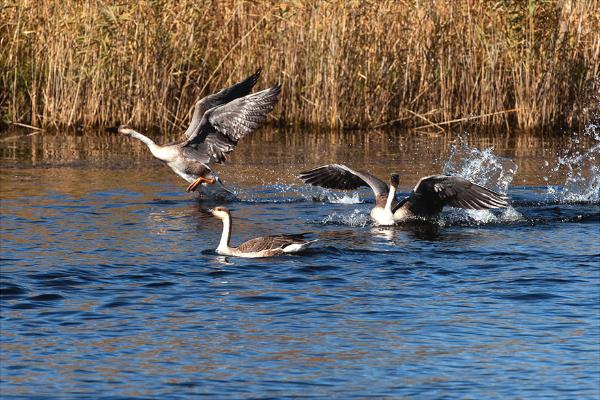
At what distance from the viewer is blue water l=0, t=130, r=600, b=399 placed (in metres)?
6.15

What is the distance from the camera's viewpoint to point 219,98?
1325 cm

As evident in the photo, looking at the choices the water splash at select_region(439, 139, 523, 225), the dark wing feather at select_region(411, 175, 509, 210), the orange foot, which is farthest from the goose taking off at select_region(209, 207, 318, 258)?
the orange foot

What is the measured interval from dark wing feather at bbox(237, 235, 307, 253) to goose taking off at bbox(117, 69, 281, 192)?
3.25 metres

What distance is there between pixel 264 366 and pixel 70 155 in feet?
31.0

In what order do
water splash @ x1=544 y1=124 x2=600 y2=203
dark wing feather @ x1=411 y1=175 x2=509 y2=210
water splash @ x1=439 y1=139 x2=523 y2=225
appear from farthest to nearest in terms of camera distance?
water splash @ x1=544 y1=124 x2=600 y2=203, water splash @ x1=439 y1=139 x2=523 y2=225, dark wing feather @ x1=411 y1=175 x2=509 y2=210

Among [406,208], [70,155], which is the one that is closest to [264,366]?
[406,208]

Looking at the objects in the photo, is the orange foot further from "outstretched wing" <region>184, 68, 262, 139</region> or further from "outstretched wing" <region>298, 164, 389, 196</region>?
"outstretched wing" <region>298, 164, 389, 196</region>

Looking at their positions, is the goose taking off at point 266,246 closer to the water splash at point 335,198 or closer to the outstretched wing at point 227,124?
the water splash at point 335,198

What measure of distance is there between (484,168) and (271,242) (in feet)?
18.4

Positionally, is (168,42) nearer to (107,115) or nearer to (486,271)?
(107,115)

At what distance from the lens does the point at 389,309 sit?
7594 mm

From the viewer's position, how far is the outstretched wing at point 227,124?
12789 millimetres

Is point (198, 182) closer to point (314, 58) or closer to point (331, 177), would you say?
point (331, 177)

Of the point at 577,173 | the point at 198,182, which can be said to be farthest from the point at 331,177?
the point at 577,173
